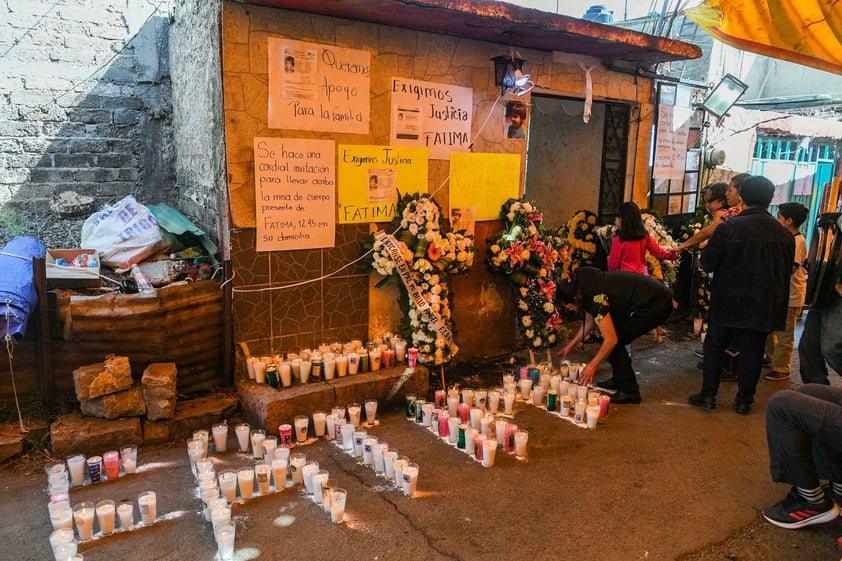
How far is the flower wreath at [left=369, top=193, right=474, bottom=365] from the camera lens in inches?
221

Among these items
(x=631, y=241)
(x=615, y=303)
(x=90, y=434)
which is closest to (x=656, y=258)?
(x=631, y=241)

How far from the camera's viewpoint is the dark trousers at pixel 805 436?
340cm

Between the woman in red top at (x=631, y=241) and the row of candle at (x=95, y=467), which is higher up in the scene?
the woman in red top at (x=631, y=241)

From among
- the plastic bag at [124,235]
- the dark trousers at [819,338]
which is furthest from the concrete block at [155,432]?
the dark trousers at [819,338]

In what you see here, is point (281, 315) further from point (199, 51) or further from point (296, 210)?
point (199, 51)

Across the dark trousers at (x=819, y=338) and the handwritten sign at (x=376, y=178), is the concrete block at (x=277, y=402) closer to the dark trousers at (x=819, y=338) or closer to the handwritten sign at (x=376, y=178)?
the handwritten sign at (x=376, y=178)

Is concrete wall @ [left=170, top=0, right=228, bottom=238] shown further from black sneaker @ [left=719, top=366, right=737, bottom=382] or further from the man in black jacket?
black sneaker @ [left=719, top=366, right=737, bottom=382]

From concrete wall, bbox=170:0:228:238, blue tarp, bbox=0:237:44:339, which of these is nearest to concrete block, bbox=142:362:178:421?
blue tarp, bbox=0:237:44:339

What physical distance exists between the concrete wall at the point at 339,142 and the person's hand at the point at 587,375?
5.07ft

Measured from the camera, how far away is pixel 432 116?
605cm

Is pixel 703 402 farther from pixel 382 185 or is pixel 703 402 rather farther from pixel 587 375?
pixel 382 185

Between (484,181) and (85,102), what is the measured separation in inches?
174

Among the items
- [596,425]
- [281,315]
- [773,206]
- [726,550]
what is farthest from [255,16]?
[773,206]

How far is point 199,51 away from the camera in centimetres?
550
